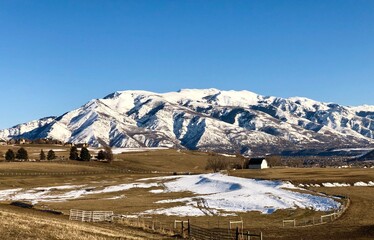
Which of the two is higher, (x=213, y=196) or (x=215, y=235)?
(x=215, y=235)

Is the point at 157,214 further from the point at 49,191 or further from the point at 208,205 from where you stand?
the point at 49,191

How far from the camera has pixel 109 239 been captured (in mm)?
39469

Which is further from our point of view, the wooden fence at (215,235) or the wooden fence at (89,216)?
A: the wooden fence at (89,216)

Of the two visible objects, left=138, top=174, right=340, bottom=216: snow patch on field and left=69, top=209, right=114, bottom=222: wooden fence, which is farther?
left=138, top=174, right=340, bottom=216: snow patch on field

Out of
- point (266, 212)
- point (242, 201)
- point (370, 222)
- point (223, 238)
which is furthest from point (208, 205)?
point (223, 238)

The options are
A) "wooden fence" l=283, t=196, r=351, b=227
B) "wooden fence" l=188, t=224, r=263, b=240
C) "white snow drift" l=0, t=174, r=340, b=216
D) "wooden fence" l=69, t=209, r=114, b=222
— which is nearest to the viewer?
"wooden fence" l=188, t=224, r=263, b=240

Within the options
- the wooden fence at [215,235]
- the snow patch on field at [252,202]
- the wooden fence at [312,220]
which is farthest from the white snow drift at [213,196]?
the wooden fence at [215,235]

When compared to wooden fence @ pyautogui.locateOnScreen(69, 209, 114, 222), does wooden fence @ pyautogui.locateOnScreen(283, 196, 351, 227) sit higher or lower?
lower

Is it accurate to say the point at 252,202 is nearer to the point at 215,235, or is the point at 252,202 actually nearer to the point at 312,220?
the point at 312,220

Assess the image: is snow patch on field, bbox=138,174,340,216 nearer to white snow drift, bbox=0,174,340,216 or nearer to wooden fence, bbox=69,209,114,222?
white snow drift, bbox=0,174,340,216

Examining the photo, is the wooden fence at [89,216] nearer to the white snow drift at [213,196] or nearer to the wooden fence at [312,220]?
the white snow drift at [213,196]

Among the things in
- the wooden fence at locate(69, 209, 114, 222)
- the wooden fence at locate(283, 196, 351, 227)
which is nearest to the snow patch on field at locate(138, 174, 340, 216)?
the wooden fence at locate(283, 196, 351, 227)

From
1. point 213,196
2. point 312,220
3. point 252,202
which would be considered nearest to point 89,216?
point 312,220

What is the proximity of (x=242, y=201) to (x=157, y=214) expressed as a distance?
69.5 ft
